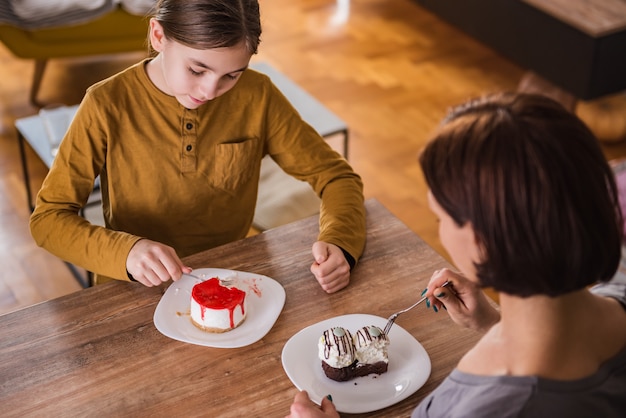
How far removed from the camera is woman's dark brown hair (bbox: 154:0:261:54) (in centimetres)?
152

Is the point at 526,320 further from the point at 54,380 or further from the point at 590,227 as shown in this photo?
the point at 54,380

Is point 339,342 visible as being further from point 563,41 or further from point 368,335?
point 563,41

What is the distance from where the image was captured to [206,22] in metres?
1.52

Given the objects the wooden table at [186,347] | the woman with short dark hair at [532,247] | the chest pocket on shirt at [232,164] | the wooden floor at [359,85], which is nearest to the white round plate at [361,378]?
the wooden table at [186,347]

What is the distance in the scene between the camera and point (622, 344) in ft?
3.68

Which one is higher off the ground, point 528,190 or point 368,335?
point 528,190

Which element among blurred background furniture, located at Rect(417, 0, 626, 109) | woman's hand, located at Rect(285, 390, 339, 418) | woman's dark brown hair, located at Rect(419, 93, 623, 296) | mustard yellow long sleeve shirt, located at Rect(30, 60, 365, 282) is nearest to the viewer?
woman's dark brown hair, located at Rect(419, 93, 623, 296)

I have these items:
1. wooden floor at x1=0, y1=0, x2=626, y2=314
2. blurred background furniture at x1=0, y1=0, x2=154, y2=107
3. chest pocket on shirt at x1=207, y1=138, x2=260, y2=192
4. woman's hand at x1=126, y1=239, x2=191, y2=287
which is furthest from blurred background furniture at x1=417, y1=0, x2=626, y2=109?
woman's hand at x1=126, y1=239, x2=191, y2=287

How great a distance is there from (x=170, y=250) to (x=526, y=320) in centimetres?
70

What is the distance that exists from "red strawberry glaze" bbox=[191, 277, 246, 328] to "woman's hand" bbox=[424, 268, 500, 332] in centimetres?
33

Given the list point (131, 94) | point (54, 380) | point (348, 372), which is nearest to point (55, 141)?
point (131, 94)

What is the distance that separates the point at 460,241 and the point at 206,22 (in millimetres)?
707

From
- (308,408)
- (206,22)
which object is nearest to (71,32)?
(206,22)

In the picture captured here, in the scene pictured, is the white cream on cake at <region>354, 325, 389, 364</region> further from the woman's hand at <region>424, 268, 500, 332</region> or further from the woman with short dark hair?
the woman with short dark hair
